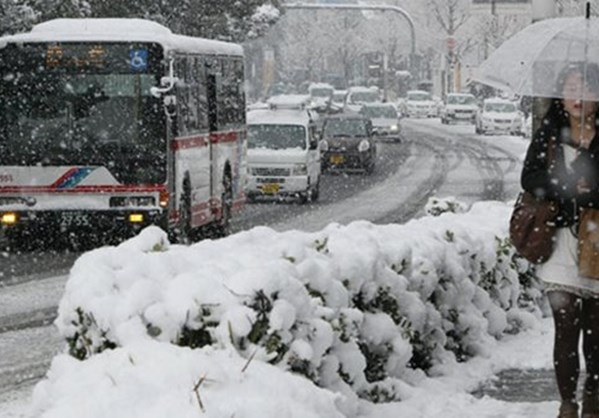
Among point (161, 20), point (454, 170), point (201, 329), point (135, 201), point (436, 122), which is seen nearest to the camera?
point (201, 329)

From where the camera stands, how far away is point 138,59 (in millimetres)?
21297

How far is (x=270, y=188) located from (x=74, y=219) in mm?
13004

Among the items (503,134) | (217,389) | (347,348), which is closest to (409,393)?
(347,348)

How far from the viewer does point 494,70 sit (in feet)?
31.9

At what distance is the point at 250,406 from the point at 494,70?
397 cm

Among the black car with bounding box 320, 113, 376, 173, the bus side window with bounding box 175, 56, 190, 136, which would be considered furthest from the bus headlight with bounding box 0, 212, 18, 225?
the black car with bounding box 320, 113, 376, 173

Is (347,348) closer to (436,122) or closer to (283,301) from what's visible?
(283,301)

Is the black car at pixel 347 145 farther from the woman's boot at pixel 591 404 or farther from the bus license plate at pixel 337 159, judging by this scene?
the woman's boot at pixel 591 404

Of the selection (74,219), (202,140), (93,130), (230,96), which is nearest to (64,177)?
(74,219)

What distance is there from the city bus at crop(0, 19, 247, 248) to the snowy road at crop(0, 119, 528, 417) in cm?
120

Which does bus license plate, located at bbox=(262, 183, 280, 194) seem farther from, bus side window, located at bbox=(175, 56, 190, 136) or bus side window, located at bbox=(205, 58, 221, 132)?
bus side window, located at bbox=(175, 56, 190, 136)

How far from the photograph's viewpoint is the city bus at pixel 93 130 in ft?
69.7

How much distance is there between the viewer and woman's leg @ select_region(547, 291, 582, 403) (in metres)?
8.13

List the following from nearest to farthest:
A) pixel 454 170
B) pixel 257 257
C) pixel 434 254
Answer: pixel 257 257
pixel 434 254
pixel 454 170
